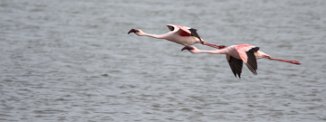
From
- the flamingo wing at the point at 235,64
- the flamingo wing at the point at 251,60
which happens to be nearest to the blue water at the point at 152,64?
the flamingo wing at the point at 235,64

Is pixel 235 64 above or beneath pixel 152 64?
above

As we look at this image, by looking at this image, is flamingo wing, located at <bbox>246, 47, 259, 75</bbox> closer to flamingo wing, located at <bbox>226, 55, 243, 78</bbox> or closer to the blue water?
flamingo wing, located at <bbox>226, 55, 243, 78</bbox>

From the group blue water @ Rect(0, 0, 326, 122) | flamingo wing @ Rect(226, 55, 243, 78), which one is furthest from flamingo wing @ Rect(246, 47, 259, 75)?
blue water @ Rect(0, 0, 326, 122)

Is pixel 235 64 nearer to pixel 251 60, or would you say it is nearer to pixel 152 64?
pixel 251 60

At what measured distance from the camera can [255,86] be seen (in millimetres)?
25609

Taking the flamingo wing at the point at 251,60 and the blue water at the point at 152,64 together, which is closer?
the flamingo wing at the point at 251,60

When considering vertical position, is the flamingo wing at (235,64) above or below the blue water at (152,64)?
above

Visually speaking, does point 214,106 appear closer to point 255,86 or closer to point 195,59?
point 255,86

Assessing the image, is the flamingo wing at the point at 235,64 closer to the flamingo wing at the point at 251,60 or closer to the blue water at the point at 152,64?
the flamingo wing at the point at 251,60

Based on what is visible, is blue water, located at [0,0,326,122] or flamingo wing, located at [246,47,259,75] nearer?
flamingo wing, located at [246,47,259,75]

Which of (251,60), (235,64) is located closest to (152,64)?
(235,64)

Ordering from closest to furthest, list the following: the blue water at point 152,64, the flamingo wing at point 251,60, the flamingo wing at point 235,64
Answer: the flamingo wing at point 251,60 → the flamingo wing at point 235,64 → the blue water at point 152,64

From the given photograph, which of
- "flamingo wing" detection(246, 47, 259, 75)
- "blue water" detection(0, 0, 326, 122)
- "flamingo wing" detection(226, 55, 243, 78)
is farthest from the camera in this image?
"blue water" detection(0, 0, 326, 122)

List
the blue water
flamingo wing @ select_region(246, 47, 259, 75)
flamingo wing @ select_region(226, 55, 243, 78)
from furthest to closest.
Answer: the blue water, flamingo wing @ select_region(226, 55, 243, 78), flamingo wing @ select_region(246, 47, 259, 75)
